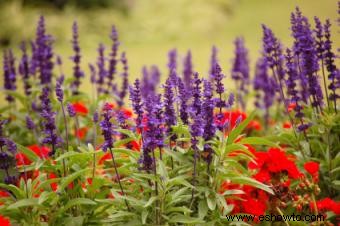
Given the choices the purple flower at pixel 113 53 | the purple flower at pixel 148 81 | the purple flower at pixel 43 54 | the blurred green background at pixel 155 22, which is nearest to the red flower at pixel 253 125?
the purple flower at pixel 148 81

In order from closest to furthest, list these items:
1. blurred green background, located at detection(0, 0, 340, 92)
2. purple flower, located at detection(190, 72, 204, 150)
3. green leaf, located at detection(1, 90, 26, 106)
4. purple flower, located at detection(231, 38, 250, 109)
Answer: purple flower, located at detection(190, 72, 204, 150)
green leaf, located at detection(1, 90, 26, 106)
purple flower, located at detection(231, 38, 250, 109)
blurred green background, located at detection(0, 0, 340, 92)

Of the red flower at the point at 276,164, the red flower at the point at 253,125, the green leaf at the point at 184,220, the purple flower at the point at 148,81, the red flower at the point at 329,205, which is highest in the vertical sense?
the purple flower at the point at 148,81

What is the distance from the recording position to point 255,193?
304cm

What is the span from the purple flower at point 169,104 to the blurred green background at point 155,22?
980cm

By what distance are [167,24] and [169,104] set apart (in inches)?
520

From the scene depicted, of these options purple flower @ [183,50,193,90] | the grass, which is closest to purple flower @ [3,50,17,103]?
purple flower @ [183,50,193,90]

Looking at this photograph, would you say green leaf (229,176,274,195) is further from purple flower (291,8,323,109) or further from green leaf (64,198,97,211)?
purple flower (291,8,323,109)

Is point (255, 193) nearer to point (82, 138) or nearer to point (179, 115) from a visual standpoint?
point (179, 115)

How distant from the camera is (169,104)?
8.33 ft

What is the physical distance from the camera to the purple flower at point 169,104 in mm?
2471

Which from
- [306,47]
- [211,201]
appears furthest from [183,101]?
[306,47]

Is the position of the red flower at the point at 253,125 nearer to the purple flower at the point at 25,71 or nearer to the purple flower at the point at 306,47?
the purple flower at the point at 306,47

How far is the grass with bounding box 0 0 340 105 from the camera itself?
1360cm

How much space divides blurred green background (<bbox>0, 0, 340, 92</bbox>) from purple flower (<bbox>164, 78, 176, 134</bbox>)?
980 centimetres
